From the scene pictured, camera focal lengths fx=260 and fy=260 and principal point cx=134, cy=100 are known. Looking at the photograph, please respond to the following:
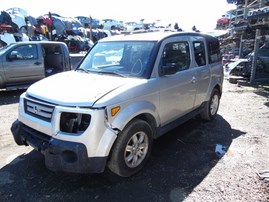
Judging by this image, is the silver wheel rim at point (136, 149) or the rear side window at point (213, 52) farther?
the rear side window at point (213, 52)

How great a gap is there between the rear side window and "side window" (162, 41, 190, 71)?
1.04m

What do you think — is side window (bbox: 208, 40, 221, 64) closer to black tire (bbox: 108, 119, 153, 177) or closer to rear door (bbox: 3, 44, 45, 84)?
black tire (bbox: 108, 119, 153, 177)

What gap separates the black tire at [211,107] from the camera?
5656 mm

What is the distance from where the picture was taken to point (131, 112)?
3309mm

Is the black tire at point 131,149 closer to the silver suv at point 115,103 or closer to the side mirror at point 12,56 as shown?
the silver suv at point 115,103

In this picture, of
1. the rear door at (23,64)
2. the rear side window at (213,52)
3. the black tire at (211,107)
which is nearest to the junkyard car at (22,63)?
the rear door at (23,64)

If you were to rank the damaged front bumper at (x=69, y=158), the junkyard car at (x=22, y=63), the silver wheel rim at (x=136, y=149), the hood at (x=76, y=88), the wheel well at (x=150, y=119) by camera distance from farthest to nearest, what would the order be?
1. the junkyard car at (x=22, y=63)
2. the wheel well at (x=150, y=119)
3. the silver wheel rim at (x=136, y=149)
4. the hood at (x=76, y=88)
5. the damaged front bumper at (x=69, y=158)

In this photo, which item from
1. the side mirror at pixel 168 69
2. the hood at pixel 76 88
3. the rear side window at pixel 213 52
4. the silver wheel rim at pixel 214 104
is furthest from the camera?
the silver wheel rim at pixel 214 104

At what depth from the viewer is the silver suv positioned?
300 centimetres

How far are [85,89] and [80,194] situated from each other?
1301 mm

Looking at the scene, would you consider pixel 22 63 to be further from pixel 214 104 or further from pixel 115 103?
pixel 115 103

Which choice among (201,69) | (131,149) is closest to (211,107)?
(201,69)

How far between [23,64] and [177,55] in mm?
5832

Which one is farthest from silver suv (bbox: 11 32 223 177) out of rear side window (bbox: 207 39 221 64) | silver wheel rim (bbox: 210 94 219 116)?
silver wheel rim (bbox: 210 94 219 116)
